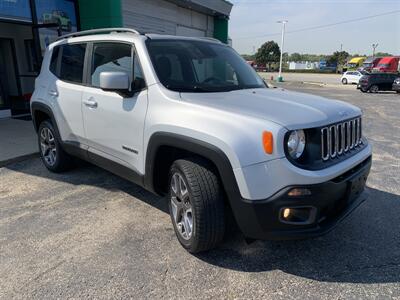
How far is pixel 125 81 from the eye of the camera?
3.32 m

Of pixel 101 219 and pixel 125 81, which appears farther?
pixel 101 219

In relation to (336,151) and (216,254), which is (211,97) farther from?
(216,254)

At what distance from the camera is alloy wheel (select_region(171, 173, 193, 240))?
3061 mm

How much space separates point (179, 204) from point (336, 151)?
55.5 inches

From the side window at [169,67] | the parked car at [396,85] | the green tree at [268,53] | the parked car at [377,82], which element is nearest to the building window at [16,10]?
the side window at [169,67]

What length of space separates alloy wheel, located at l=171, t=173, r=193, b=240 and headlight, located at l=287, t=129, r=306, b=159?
0.92 m

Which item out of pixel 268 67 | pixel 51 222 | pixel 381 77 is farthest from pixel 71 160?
pixel 268 67

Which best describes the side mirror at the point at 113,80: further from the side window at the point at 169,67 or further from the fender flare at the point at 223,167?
the fender flare at the point at 223,167

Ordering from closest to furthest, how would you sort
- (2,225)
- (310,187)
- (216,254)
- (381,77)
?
1. (310,187)
2. (216,254)
3. (2,225)
4. (381,77)

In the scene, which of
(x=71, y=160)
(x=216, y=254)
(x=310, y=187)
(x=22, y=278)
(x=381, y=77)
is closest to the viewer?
(x=310, y=187)

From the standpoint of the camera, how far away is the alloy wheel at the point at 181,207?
10.0 ft

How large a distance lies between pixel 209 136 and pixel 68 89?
8.20 ft

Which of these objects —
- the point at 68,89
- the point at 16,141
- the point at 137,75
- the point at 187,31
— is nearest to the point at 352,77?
the point at 187,31

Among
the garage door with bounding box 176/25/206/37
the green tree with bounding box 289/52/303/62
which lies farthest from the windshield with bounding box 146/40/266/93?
the green tree with bounding box 289/52/303/62
